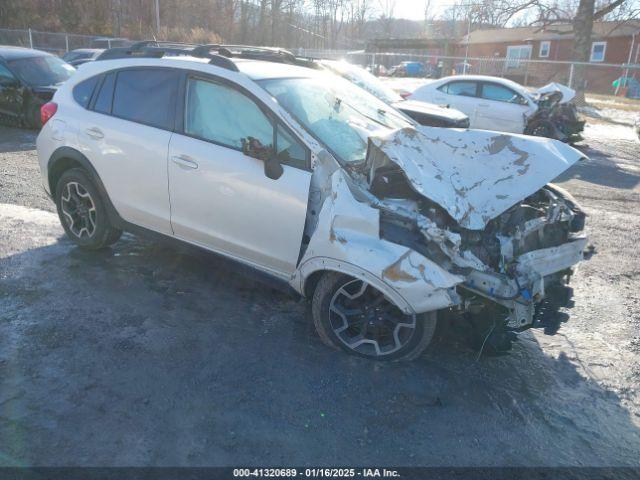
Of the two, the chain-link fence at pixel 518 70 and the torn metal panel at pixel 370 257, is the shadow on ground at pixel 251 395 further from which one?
the chain-link fence at pixel 518 70

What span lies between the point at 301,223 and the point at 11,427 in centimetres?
205

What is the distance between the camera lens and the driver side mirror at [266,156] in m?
3.47

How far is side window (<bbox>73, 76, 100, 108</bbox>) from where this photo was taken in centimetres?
466

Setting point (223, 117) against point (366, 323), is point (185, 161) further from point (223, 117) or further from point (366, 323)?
point (366, 323)

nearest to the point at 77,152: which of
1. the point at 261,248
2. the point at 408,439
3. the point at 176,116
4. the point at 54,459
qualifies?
the point at 176,116

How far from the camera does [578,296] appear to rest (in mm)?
4570

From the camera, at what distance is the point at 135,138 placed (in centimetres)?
421

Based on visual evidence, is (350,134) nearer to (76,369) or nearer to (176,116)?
(176,116)

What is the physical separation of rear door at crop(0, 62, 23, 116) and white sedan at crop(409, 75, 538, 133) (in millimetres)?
9185

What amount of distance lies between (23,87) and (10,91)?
1.18 ft

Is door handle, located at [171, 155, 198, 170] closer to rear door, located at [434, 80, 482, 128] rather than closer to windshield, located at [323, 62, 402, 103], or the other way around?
windshield, located at [323, 62, 402, 103]

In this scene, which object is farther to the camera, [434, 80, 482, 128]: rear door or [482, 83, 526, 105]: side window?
[434, 80, 482, 128]: rear door

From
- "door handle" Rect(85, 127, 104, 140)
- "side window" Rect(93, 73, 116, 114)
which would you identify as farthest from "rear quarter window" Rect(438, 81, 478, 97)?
"door handle" Rect(85, 127, 104, 140)

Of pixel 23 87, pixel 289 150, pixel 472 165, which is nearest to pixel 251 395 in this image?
pixel 289 150
